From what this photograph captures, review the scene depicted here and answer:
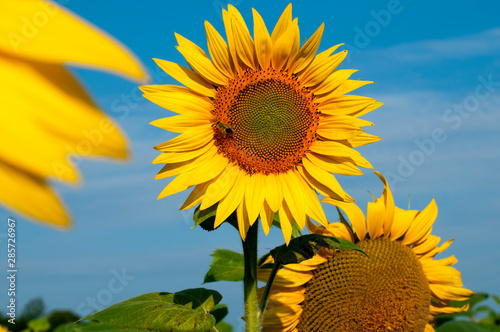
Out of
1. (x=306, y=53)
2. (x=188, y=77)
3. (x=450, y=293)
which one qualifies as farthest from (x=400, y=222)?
(x=188, y=77)

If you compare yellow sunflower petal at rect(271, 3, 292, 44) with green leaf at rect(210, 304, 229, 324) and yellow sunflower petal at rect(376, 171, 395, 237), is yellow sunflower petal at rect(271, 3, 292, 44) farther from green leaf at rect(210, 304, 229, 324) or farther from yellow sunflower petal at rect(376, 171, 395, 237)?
green leaf at rect(210, 304, 229, 324)

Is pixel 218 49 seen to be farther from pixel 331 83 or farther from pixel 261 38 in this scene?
pixel 331 83

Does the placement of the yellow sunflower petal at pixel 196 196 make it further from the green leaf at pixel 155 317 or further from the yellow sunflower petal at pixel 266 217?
the green leaf at pixel 155 317

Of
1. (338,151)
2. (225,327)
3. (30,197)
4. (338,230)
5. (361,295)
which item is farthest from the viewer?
(225,327)

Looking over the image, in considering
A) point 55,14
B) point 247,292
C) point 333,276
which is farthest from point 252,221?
point 55,14

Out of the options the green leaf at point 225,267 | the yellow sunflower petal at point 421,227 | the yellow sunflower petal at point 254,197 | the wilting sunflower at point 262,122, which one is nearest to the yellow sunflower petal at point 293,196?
the wilting sunflower at point 262,122

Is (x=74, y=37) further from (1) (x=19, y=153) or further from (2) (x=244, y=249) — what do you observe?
(2) (x=244, y=249)
